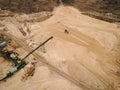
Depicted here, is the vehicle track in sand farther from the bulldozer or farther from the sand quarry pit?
the bulldozer

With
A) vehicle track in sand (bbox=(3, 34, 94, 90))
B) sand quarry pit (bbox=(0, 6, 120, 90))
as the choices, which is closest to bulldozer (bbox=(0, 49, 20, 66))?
sand quarry pit (bbox=(0, 6, 120, 90))

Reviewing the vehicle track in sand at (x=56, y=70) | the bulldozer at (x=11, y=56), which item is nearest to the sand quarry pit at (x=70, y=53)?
the vehicle track in sand at (x=56, y=70)

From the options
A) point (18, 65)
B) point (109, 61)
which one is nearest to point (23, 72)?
point (18, 65)

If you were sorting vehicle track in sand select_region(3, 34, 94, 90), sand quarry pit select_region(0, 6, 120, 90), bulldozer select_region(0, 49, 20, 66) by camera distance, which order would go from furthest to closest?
bulldozer select_region(0, 49, 20, 66) < sand quarry pit select_region(0, 6, 120, 90) < vehicle track in sand select_region(3, 34, 94, 90)

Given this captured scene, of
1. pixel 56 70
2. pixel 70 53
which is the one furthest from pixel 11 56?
pixel 70 53

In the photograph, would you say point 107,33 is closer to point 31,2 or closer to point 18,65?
point 18,65

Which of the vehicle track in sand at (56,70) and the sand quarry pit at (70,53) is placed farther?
the sand quarry pit at (70,53)

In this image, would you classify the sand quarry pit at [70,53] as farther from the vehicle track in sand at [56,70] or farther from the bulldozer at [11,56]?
the bulldozer at [11,56]

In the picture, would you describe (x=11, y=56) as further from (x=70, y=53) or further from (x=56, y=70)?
(x=70, y=53)
